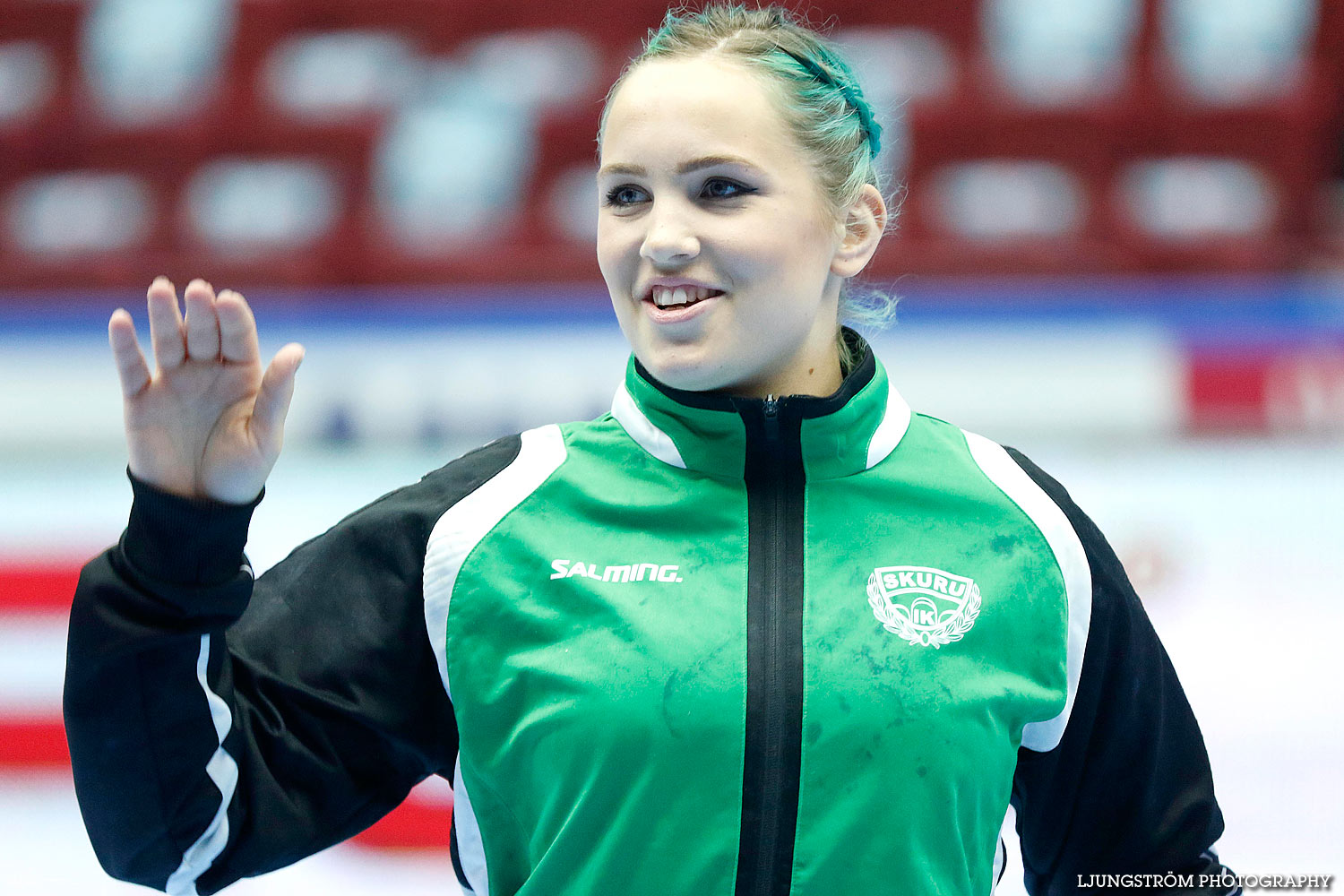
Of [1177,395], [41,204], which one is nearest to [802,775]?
[1177,395]

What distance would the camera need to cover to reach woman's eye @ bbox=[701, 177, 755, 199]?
120 cm

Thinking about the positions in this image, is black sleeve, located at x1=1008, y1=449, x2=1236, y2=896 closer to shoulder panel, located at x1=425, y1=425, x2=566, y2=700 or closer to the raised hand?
shoulder panel, located at x1=425, y1=425, x2=566, y2=700

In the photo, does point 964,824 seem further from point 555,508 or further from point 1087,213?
point 1087,213

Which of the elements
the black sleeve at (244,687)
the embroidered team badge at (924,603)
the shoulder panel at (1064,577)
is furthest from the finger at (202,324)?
the shoulder panel at (1064,577)

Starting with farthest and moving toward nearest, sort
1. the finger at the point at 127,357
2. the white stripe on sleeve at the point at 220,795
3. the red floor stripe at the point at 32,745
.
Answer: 1. the red floor stripe at the point at 32,745
2. the white stripe on sleeve at the point at 220,795
3. the finger at the point at 127,357

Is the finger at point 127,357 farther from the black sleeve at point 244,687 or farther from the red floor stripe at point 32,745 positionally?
the red floor stripe at point 32,745

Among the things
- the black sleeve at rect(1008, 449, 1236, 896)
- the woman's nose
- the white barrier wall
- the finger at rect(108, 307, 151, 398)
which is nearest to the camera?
the finger at rect(108, 307, 151, 398)

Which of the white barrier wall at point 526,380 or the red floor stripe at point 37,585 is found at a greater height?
the white barrier wall at point 526,380

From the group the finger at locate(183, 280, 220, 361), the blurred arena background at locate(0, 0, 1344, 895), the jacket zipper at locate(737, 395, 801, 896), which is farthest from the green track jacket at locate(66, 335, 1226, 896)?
the blurred arena background at locate(0, 0, 1344, 895)

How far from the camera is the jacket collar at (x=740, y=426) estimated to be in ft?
3.96

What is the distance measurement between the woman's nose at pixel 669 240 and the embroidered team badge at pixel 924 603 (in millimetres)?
310

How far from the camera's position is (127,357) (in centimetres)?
98

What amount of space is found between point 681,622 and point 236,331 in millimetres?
412

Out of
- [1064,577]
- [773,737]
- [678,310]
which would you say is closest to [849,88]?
[678,310]
